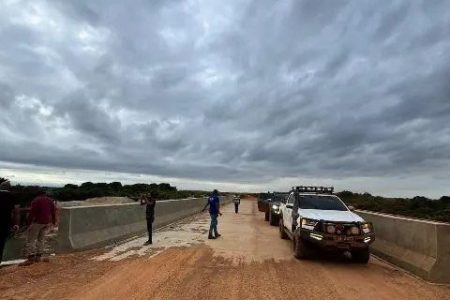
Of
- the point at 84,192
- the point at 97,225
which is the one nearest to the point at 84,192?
the point at 84,192

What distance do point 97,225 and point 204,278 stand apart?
5950 millimetres

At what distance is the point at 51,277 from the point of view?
31.5 feet

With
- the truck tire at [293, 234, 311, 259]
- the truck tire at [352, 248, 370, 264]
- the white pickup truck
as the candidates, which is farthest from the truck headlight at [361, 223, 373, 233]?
the truck tire at [293, 234, 311, 259]

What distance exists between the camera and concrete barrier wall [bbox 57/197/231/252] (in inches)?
497

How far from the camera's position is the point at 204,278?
966 centimetres

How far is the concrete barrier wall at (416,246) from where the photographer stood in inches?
392

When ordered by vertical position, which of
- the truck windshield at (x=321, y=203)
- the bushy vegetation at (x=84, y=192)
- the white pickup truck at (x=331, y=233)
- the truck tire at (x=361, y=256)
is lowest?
the truck tire at (x=361, y=256)

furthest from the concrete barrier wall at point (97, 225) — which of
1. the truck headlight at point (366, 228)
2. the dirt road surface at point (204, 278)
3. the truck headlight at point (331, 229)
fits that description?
the truck headlight at point (366, 228)

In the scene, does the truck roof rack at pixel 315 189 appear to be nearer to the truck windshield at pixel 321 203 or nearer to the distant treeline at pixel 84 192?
the truck windshield at pixel 321 203

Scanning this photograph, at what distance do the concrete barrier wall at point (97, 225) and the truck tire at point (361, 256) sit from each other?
23.5 ft

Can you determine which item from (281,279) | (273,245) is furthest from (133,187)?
(281,279)

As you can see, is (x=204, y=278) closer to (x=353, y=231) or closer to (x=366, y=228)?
(x=353, y=231)

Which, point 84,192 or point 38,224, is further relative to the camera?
point 84,192

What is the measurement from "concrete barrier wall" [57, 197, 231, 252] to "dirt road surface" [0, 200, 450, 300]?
0.58 meters
